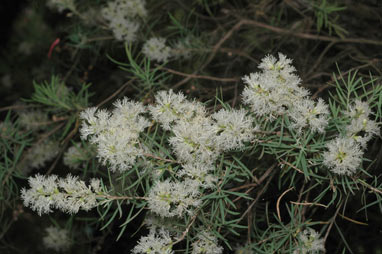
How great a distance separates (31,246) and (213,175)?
3.83 feet

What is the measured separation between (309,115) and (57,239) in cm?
111

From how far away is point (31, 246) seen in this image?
1.72m

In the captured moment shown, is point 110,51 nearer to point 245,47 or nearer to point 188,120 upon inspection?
point 245,47

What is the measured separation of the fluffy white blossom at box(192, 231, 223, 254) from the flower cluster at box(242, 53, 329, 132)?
1.00 ft


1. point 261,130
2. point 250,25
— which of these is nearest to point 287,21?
point 250,25

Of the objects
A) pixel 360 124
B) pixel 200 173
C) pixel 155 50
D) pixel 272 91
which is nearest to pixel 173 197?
pixel 200 173

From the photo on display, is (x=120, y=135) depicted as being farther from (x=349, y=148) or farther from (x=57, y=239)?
(x=57, y=239)

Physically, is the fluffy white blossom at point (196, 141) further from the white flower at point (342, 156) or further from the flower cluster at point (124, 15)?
the flower cluster at point (124, 15)

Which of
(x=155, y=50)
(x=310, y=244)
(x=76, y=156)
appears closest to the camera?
(x=310, y=244)

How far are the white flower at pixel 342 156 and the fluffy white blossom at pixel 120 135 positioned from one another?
0.41 metres

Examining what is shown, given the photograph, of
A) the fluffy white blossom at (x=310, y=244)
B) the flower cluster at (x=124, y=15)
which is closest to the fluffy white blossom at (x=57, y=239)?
the flower cluster at (x=124, y=15)

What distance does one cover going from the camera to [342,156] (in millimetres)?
841

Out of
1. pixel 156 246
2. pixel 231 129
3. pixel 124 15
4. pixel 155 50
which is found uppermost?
pixel 124 15

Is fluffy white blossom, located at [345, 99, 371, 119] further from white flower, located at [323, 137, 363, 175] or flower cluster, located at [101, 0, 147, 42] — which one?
flower cluster, located at [101, 0, 147, 42]
